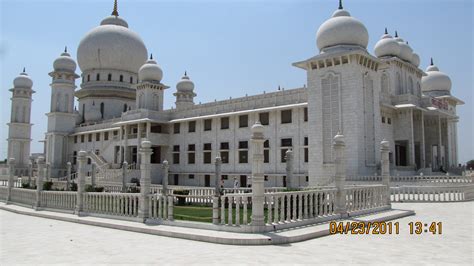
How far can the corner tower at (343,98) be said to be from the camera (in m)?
23.3

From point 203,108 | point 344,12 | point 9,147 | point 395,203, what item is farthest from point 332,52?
point 9,147

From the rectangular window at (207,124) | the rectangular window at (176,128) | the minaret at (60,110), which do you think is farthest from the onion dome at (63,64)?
the rectangular window at (207,124)

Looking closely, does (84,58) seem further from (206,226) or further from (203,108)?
(206,226)

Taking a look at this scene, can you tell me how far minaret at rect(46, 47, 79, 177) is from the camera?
4350cm

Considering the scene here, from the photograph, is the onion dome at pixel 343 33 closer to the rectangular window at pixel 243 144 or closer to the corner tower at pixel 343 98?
the corner tower at pixel 343 98

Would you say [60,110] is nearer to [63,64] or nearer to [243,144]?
[63,64]

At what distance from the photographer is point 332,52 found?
2439cm

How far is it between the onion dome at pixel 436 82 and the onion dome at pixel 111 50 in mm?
31068

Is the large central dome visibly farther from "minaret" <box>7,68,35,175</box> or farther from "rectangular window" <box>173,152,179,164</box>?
"rectangular window" <box>173,152,179,164</box>

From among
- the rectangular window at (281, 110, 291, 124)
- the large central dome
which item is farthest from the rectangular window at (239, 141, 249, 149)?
the large central dome

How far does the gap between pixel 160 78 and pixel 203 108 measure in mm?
6592

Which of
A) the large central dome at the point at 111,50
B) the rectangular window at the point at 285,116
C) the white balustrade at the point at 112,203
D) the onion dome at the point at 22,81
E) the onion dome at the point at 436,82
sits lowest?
the white balustrade at the point at 112,203

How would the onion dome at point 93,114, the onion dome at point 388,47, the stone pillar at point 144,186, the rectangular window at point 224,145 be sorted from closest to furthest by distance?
the stone pillar at point 144,186
the onion dome at point 388,47
the rectangular window at point 224,145
the onion dome at point 93,114
